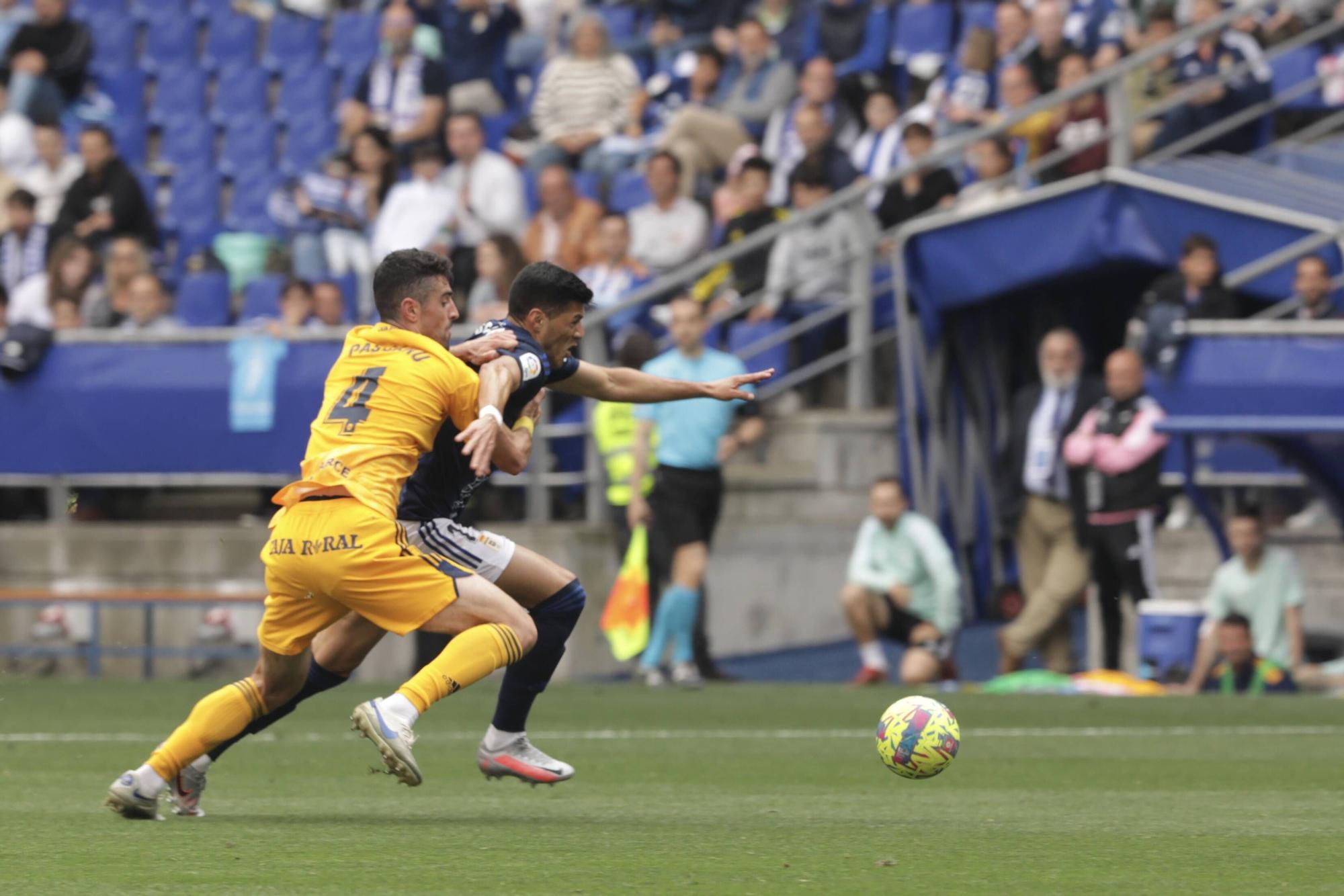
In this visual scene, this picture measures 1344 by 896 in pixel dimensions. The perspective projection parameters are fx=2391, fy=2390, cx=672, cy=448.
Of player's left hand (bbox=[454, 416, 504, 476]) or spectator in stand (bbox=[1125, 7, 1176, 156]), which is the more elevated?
spectator in stand (bbox=[1125, 7, 1176, 156])

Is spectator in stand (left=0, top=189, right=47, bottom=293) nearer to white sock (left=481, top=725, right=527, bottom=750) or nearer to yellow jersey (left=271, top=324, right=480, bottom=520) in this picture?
white sock (left=481, top=725, right=527, bottom=750)

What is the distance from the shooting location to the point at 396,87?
20.2 m

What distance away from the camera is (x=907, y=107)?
18375 millimetres

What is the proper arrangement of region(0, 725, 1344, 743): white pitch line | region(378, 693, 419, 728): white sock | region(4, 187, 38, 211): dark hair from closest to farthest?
region(378, 693, 419, 728): white sock < region(0, 725, 1344, 743): white pitch line < region(4, 187, 38, 211): dark hair

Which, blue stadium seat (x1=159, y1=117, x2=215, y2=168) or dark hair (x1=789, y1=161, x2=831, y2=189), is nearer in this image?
dark hair (x1=789, y1=161, x2=831, y2=189)

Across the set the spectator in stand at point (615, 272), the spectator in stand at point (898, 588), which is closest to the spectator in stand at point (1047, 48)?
the spectator in stand at point (615, 272)

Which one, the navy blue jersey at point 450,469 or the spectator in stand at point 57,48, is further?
the spectator in stand at point 57,48

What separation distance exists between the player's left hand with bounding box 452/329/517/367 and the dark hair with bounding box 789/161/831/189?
31.6 ft

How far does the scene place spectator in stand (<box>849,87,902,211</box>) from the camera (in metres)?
17.3

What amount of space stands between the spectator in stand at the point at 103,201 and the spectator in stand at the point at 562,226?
368cm

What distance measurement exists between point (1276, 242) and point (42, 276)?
9155mm

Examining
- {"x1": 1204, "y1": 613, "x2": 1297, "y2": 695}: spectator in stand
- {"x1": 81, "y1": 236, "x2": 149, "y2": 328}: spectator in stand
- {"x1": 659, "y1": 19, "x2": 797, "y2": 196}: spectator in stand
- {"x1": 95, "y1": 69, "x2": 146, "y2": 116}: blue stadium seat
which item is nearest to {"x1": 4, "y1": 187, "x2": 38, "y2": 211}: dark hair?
{"x1": 81, "y1": 236, "x2": 149, "y2": 328}: spectator in stand

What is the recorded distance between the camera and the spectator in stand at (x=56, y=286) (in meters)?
17.8

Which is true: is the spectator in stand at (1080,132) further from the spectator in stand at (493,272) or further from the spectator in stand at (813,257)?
the spectator in stand at (493,272)
